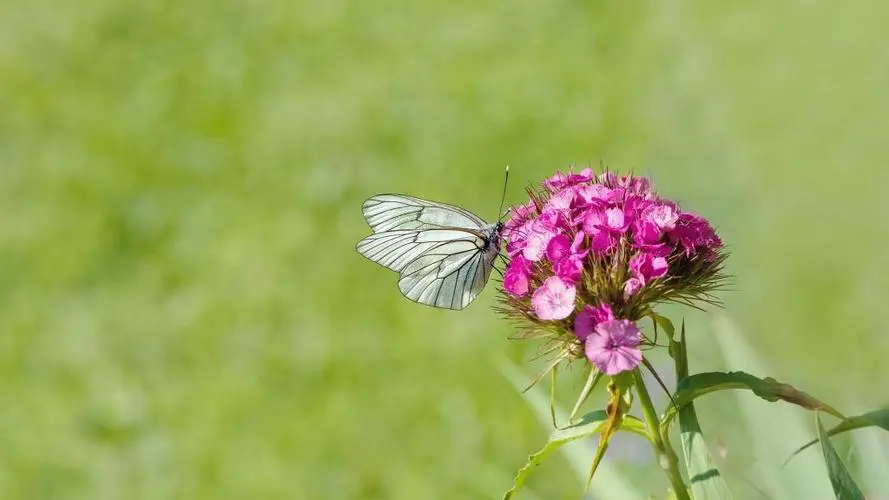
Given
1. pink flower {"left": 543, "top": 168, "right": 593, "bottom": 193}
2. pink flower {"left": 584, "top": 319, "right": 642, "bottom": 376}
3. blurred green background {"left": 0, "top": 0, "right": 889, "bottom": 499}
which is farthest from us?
blurred green background {"left": 0, "top": 0, "right": 889, "bottom": 499}

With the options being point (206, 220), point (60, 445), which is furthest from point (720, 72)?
point (60, 445)

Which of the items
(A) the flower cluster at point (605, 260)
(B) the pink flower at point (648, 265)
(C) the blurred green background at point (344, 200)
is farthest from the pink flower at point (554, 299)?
(C) the blurred green background at point (344, 200)

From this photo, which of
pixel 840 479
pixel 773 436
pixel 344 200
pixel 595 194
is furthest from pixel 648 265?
pixel 344 200

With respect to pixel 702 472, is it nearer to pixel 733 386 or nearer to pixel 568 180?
pixel 733 386

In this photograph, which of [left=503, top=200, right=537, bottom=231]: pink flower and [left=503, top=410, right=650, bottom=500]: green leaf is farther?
[left=503, top=200, right=537, bottom=231]: pink flower

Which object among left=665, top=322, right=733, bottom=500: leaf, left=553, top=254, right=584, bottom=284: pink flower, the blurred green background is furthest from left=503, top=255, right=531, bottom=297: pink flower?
the blurred green background

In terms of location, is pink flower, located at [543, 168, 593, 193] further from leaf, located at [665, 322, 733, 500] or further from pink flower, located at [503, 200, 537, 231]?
leaf, located at [665, 322, 733, 500]

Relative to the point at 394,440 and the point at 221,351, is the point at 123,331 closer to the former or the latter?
the point at 221,351
